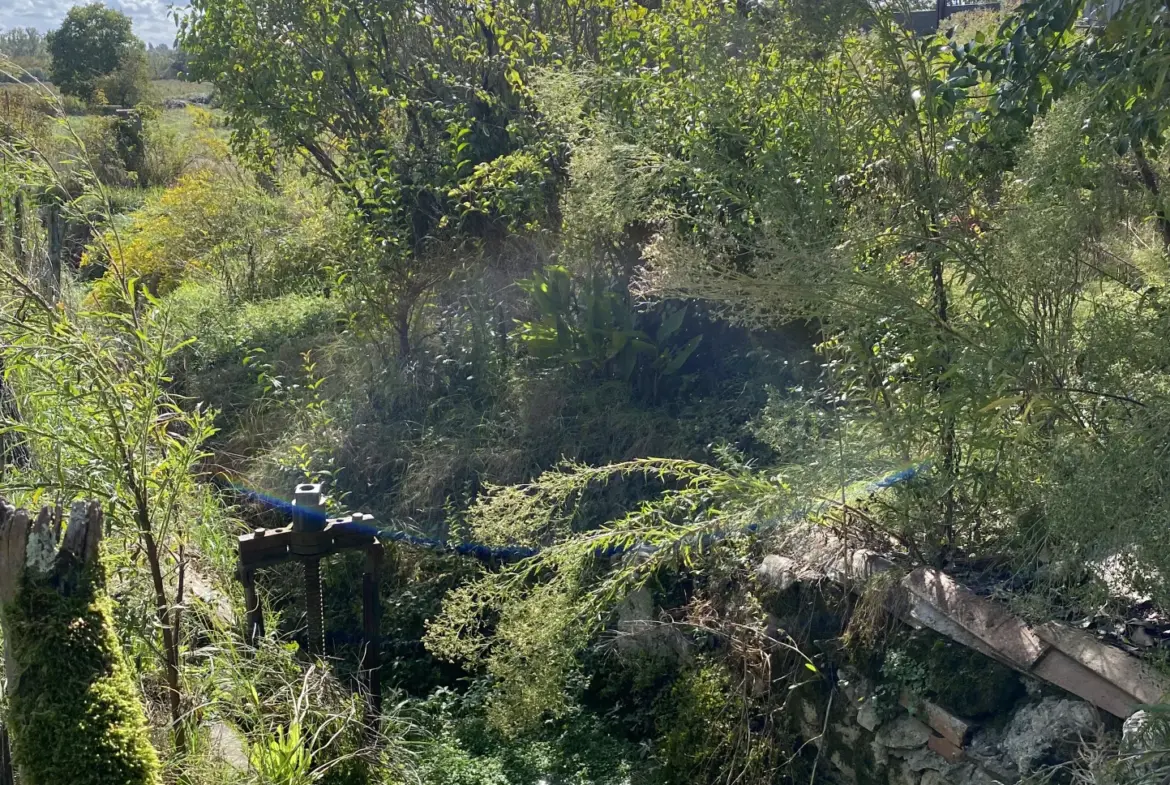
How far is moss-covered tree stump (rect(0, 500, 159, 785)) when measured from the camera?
218 centimetres

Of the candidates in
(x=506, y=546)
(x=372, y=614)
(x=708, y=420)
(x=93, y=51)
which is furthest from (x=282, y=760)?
(x=93, y=51)

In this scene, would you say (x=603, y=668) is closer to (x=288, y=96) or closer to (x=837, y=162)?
(x=837, y=162)

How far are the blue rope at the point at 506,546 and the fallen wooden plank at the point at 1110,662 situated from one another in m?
0.63

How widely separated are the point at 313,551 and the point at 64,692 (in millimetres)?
1108

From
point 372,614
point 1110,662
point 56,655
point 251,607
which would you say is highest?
point 56,655

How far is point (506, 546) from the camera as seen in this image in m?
4.02

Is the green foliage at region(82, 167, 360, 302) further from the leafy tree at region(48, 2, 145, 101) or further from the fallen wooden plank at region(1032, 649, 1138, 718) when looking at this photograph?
the leafy tree at region(48, 2, 145, 101)

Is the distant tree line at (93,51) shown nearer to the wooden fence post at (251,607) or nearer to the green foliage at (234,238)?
the green foliage at (234,238)

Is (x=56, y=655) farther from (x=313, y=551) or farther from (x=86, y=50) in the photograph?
(x=86, y=50)

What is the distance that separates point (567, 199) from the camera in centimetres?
558

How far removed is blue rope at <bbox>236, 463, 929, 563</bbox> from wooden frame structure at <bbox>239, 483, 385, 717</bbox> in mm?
23

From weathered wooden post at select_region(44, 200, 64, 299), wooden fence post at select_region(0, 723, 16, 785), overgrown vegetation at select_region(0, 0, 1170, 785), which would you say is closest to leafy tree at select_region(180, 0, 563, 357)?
overgrown vegetation at select_region(0, 0, 1170, 785)

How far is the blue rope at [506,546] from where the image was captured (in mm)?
3117

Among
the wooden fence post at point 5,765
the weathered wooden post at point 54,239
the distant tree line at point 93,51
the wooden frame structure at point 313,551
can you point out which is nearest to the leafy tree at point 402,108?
the weathered wooden post at point 54,239
